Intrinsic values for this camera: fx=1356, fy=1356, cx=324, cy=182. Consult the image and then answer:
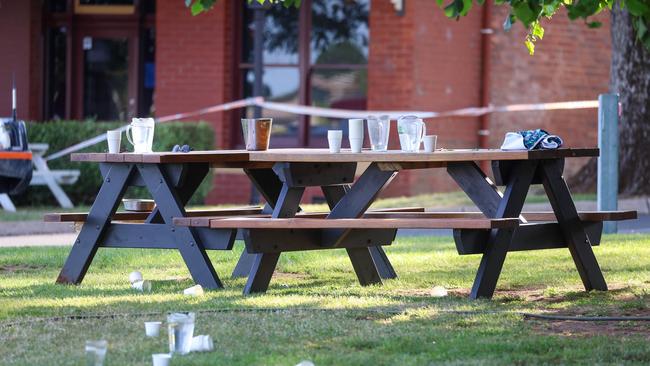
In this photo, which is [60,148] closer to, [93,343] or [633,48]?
[633,48]

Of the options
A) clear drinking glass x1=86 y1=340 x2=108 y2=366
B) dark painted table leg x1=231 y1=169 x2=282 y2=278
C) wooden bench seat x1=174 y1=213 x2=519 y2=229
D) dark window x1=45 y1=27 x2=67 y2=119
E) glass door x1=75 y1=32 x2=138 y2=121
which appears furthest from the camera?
dark window x1=45 y1=27 x2=67 y2=119

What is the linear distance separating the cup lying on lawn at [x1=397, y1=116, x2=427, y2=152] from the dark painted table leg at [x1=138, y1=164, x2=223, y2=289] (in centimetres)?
136

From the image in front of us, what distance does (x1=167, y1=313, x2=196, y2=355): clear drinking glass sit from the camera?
5547 mm

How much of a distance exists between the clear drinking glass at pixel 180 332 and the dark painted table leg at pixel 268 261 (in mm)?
2203

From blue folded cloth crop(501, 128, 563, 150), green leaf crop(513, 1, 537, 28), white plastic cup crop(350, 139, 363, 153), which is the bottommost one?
white plastic cup crop(350, 139, 363, 153)

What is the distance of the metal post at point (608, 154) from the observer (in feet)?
39.2

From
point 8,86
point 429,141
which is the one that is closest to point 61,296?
point 429,141

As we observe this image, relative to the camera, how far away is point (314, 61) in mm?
19375

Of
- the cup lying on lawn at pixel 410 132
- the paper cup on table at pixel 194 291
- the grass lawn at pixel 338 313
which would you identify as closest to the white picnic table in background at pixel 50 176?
the grass lawn at pixel 338 313

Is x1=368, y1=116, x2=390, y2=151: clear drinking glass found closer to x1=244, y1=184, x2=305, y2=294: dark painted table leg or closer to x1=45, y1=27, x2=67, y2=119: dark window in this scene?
x1=244, y1=184, x2=305, y2=294: dark painted table leg

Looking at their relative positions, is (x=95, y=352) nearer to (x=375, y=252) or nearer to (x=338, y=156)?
(x=338, y=156)

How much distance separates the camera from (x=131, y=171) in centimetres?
834

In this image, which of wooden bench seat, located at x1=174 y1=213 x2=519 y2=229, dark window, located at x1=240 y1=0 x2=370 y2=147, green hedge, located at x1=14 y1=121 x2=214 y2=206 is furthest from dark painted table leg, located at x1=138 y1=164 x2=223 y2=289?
dark window, located at x1=240 y1=0 x2=370 y2=147

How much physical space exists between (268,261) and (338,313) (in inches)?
44.1
